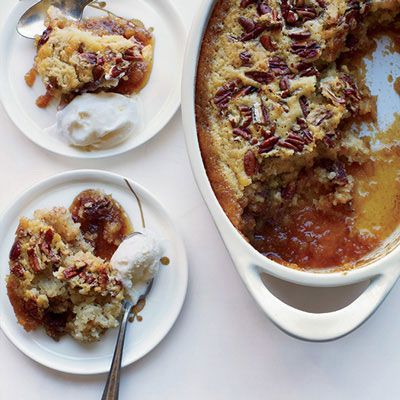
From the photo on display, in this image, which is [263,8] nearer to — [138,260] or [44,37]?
[44,37]

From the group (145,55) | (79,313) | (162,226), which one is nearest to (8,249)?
(79,313)

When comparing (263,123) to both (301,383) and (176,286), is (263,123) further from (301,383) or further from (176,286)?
(301,383)

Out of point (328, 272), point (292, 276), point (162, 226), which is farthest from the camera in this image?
point (162, 226)

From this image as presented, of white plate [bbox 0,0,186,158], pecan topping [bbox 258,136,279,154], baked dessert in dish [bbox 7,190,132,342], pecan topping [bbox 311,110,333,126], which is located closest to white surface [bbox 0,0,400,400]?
white plate [bbox 0,0,186,158]

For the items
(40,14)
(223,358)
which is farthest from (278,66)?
(223,358)

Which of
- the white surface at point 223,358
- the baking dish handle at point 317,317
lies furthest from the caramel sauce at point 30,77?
the baking dish handle at point 317,317

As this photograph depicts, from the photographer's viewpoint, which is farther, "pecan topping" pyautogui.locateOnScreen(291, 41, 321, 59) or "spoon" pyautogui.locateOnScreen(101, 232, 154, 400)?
"spoon" pyautogui.locateOnScreen(101, 232, 154, 400)

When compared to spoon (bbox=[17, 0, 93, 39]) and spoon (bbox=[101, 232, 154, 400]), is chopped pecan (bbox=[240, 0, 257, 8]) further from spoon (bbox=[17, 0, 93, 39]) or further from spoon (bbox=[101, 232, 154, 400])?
spoon (bbox=[101, 232, 154, 400])
